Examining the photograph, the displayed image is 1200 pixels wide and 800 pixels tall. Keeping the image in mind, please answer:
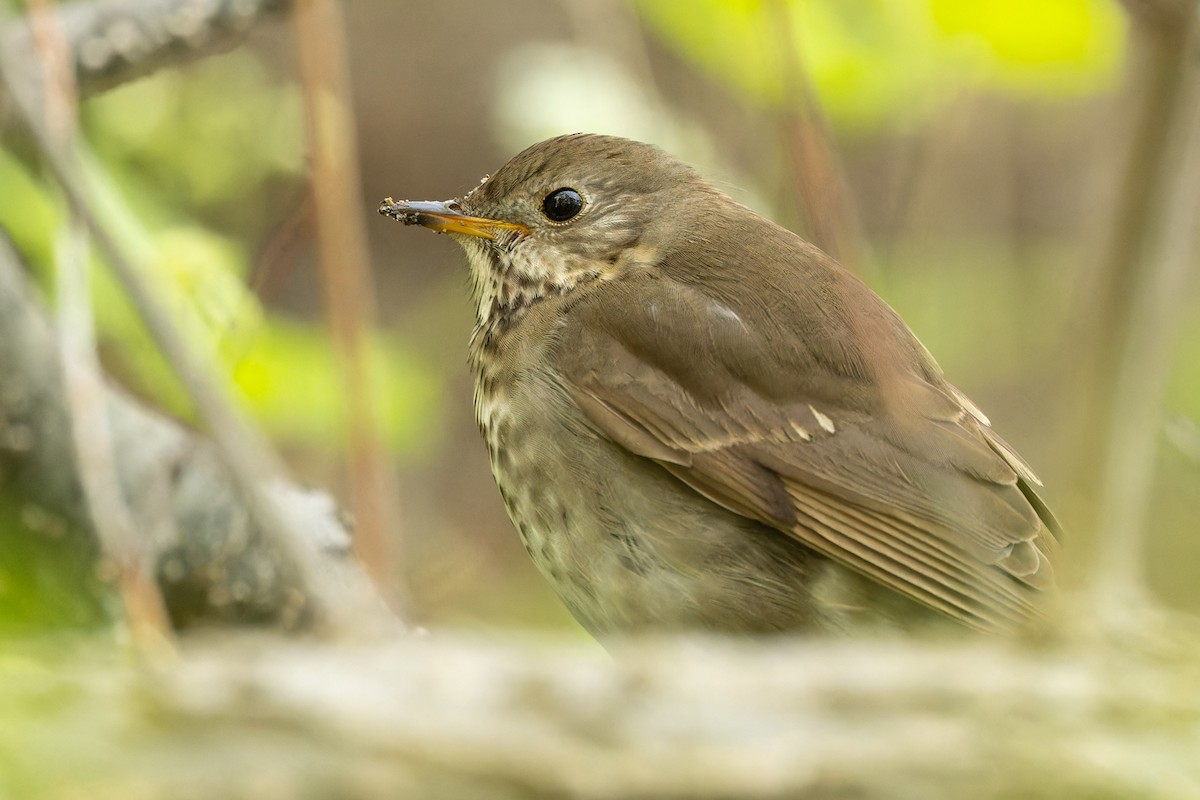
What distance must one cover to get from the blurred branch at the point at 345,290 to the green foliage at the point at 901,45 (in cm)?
86

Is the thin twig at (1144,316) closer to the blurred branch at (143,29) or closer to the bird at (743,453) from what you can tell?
the bird at (743,453)

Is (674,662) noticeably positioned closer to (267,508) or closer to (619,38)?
(267,508)

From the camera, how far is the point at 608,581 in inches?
104

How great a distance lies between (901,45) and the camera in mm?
3387

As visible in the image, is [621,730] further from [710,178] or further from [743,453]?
[710,178]

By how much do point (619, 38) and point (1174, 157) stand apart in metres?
3.04

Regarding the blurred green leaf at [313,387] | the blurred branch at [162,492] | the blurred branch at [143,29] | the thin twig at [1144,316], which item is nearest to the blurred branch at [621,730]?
the thin twig at [1144,316]

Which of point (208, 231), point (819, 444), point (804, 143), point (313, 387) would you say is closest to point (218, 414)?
point (819, 444)

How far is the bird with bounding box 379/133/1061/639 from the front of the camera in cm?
263

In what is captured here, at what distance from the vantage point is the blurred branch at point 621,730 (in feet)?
3.74

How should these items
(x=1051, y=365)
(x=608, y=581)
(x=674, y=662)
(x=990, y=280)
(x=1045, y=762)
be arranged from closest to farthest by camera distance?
1. (x=1045, y=762)
2. (x=674, y=662)
3. (x=608, y=581)
4. (x=990, y=280)
5. (x=1051, y=365)

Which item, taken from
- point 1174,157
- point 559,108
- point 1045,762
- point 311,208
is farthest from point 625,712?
point 559,108

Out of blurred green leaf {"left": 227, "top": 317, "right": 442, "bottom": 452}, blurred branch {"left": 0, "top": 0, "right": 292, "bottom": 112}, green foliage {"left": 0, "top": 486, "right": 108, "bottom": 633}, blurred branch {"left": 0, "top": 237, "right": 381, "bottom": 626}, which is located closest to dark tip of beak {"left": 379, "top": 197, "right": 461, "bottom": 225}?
blurred green leaf {"left": 227, "top": 317, "right": 442, "bottom": 452}

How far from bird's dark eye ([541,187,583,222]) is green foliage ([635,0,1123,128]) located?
46cm
